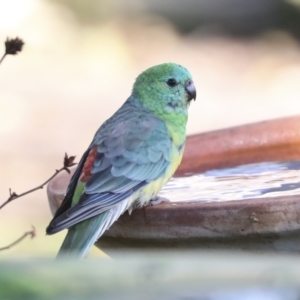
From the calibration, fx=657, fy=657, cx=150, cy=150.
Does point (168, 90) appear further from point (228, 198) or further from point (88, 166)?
point (228, 198)

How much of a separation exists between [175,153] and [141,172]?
215 millimetres

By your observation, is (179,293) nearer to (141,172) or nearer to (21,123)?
(141,172)

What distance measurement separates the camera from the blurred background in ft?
20.7

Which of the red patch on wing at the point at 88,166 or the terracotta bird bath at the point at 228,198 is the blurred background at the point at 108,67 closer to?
the terracotta bird bath at the point at 228,198

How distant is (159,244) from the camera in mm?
1916

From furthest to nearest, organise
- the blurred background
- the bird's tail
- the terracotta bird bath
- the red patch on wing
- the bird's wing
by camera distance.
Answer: the blurred background → the red patch on wing → the bird's wing → the bird's tail → the terracotta bird bath

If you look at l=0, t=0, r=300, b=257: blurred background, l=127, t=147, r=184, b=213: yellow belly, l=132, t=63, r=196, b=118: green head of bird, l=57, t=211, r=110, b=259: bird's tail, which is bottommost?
l=57, t=211, r=110, b=259: bird's tail

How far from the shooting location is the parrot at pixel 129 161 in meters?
2.11

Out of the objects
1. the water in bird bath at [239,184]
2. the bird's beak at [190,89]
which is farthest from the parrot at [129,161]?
the water in bird bath at [239,184]

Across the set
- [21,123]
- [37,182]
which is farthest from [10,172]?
[21,123]

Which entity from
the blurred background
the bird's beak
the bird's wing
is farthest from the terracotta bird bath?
the blurred background

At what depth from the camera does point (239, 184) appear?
91.7 inches

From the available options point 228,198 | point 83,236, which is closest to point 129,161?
point 83,236

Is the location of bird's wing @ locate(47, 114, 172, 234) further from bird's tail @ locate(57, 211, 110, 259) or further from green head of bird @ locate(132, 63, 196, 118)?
green head of bird @ locate(132, 63, 196, 118)
